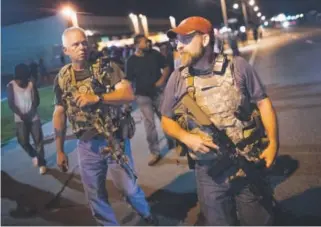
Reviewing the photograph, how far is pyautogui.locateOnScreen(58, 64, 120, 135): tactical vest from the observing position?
3.28 metres

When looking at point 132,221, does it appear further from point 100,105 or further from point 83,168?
point 100,105

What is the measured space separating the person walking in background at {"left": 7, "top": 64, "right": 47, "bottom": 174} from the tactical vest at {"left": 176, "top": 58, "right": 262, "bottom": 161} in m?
4.31

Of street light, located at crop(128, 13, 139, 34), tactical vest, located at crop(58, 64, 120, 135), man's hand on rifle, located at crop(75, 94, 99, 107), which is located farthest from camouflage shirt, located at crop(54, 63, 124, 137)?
street light, located at crop(128, 13, 139, 34)

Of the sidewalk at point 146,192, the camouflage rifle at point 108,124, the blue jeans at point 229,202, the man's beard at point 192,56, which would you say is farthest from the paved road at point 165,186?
the man's beard at point 192,56

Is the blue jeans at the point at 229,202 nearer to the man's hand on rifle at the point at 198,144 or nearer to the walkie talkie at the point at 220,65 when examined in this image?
the man's hand on rifle at the point at 198,144

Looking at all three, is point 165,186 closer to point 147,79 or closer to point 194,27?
point 147,79

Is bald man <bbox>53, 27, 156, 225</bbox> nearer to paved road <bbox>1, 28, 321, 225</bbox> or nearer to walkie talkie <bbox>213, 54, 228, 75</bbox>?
paved road <bbox>1, 28, 321, 225</bbox>

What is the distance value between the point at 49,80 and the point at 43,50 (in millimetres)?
6397

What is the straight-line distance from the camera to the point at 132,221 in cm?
407

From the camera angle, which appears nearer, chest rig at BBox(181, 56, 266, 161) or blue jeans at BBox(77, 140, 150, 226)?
chest rig at BBox(181, 56, 266, 161)

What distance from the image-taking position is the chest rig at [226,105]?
93.9 inches

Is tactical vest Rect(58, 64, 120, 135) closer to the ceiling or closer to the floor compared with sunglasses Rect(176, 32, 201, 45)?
closer to the floor

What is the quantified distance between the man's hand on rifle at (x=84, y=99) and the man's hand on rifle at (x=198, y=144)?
0.97 meters

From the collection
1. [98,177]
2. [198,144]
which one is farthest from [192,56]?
[98,177]
